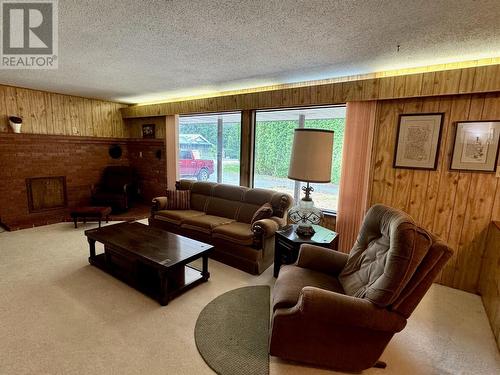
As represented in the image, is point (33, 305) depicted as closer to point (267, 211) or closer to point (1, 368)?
point (1, 368)

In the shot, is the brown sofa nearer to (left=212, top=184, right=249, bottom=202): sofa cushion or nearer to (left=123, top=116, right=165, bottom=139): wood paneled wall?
(left=212, top=184, right=249, bottom=202): sofa cushion

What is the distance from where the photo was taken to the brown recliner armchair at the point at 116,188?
16.1 ft

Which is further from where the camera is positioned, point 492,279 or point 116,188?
point 116,188

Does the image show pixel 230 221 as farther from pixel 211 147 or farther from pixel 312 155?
pixel 211 147

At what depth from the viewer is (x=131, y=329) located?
2008 millimetres

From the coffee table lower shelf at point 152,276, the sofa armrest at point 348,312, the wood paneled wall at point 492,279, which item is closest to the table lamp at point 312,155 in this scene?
the sofa armrest at point 348,312

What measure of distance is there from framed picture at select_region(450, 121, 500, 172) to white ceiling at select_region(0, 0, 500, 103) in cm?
66

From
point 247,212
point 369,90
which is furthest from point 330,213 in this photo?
point 369,90

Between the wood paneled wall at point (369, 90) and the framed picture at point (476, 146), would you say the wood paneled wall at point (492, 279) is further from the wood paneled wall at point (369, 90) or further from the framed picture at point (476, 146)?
the wood paneled wall at point (369, 90)

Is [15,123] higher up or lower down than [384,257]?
higher up

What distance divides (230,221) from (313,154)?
1.64 metres

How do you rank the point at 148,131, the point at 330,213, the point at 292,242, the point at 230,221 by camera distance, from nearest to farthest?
the point at 292,242, the point at 230,221, the point at 330,213, the point at 148,131

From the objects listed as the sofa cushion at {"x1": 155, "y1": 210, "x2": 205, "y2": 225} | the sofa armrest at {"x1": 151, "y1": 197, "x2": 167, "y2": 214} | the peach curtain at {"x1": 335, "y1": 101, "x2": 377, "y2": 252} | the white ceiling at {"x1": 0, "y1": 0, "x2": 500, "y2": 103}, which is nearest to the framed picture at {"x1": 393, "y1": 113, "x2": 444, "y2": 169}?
the peach curtain at {"x1": 335, "y1": 101, "x2": 377, "y2": 252}

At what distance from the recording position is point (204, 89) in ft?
14.1
